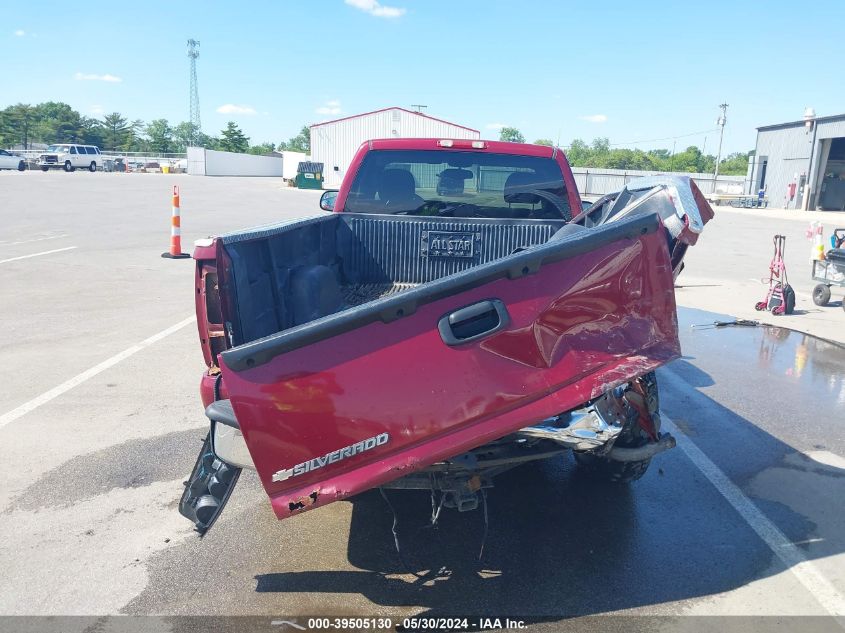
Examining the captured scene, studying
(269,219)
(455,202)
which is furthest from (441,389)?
(269,219)

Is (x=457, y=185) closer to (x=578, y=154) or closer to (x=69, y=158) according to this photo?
(x=69, y=158)

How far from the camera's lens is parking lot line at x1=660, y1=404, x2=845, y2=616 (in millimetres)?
3305

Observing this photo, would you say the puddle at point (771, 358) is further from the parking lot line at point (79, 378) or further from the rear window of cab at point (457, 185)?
the parking lot line at point (79, 378)

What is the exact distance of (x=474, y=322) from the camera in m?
2.73

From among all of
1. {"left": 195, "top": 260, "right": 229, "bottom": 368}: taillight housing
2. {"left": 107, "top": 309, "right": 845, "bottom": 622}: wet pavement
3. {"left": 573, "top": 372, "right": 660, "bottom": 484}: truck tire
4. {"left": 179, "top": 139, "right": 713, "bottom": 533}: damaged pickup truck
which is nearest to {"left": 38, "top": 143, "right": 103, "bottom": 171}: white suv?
{"left": 107, "top": 309, "right": 845, "bottom": 622}: wet pavement

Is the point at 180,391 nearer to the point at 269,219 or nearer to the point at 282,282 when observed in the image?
the point at 282,282

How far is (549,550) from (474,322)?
1.61m

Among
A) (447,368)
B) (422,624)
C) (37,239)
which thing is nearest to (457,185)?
(447,368)

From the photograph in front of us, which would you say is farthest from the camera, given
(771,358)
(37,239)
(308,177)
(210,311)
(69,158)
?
(308,177)

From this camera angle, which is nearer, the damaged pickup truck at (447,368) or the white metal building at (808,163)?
the damaged pickup truck at (447,368)

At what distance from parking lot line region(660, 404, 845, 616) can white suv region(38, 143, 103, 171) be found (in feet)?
186

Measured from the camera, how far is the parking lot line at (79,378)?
5.36m

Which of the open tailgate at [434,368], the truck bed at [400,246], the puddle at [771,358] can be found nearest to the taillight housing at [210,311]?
the open tailgate at [434,368]

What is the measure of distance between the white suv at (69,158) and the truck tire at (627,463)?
5678 centimetres
